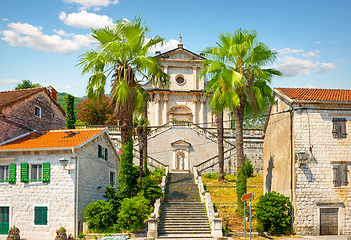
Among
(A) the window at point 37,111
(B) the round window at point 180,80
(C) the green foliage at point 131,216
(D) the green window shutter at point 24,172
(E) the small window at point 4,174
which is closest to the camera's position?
(C) the green foliage at point 131,216

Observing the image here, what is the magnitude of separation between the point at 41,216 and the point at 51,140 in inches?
177

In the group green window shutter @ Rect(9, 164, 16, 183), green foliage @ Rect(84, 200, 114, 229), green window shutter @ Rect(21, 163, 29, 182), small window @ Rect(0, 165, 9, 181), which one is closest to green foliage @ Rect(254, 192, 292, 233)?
green foliage @ Rect(84, 200, 114, 229)

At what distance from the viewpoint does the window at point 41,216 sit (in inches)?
742

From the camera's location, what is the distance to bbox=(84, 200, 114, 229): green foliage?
18.3 m

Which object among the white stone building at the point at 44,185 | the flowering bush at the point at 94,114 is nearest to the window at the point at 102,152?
the white stone building at the point at 44,185

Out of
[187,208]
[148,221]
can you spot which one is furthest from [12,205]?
[187,208]

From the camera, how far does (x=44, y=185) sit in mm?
19188

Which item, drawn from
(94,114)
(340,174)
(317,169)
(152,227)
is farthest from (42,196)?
(94,114)

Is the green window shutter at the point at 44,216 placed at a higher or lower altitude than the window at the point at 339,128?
lower

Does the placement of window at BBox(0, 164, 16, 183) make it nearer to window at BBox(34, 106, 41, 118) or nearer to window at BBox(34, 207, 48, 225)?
window at BBox(34, 207, 48, 225)

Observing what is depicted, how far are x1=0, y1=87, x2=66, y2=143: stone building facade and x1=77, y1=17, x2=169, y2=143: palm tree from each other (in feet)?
18.0

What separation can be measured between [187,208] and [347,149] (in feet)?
34.1

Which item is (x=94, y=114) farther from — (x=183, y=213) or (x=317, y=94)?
(x=317, y=94)

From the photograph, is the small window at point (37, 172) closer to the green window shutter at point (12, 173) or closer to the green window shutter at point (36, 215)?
the green window shutter at point (12, 173)
